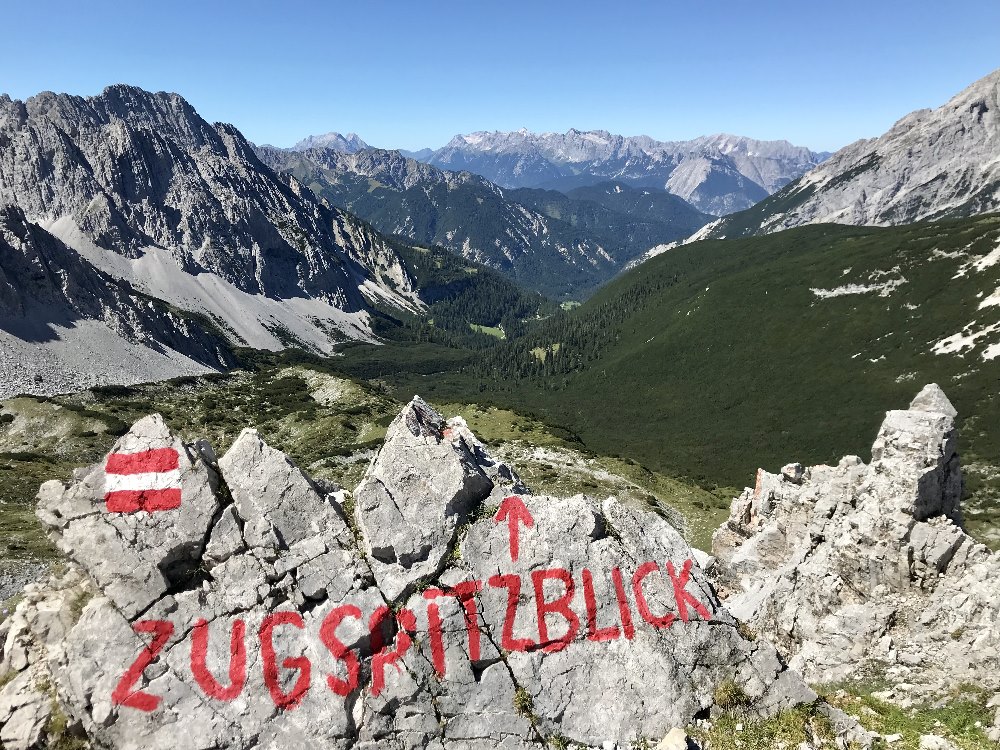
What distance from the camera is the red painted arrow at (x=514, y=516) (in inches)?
794

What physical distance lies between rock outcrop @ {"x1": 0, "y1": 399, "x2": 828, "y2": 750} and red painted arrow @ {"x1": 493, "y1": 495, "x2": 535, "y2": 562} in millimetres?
89

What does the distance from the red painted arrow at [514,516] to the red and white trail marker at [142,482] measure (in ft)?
39.1

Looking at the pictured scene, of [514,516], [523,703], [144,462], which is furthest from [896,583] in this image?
[144,462]

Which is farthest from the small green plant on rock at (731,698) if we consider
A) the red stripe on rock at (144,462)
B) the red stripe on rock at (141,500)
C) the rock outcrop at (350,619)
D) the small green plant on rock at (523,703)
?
the red stripe on rock at (144,462)

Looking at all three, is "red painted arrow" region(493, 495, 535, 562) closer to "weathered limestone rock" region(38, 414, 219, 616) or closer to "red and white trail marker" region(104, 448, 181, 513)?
"weathered limestone rock" region(38, 414, 219, 616)

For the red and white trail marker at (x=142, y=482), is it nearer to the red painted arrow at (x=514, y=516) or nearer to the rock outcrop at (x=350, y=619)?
the rock outcrop at (x=350, y=619)

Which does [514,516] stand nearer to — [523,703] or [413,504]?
[413,504]

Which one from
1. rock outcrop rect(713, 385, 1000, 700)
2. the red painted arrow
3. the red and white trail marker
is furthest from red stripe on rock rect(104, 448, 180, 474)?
rock outcrop rect(713, 385, 1000, 700)

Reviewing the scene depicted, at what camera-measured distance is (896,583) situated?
2583cm

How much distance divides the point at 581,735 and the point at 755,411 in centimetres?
19152

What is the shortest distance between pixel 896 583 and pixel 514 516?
2053cm

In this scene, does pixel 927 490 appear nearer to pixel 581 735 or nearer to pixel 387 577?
→ pixel 581 735

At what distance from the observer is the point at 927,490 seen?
88.4 feet

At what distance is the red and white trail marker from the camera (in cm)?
1850
